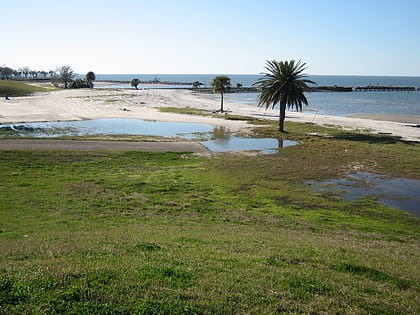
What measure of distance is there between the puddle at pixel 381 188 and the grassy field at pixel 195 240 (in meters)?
1.22

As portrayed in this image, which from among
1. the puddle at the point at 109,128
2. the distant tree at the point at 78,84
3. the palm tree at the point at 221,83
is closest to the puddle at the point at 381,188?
the puddle at the point at 109,128

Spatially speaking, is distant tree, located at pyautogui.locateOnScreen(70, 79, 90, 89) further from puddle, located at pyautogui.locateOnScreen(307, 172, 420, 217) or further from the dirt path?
puddle, located at pyautogui.locateOnScreen(307, 172, 420, 217)

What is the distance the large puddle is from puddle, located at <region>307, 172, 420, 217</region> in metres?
11.4

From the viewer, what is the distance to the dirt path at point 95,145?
112 feet

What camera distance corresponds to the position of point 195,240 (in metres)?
12.9

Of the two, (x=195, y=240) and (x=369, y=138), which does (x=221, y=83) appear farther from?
(x=195, y=240)

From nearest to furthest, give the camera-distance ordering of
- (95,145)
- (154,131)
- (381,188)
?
(381,188) → (95,145) → (154,131)

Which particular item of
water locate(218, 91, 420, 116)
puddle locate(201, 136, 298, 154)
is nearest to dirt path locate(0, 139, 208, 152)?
puddle locate(201, 136, 298, 154)

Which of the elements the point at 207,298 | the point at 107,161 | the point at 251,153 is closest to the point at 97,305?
the point at 207,298

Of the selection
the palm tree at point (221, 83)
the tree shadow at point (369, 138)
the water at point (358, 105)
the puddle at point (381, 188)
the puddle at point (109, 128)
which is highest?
the palm tree at point (221, 83)

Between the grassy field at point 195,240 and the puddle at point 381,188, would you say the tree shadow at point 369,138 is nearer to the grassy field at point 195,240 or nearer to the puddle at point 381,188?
the grassy field at point 195,240

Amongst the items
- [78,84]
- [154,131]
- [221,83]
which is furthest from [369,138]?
[78,84]

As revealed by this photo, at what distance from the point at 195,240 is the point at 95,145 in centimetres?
2643

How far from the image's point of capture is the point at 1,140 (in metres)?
36.2
